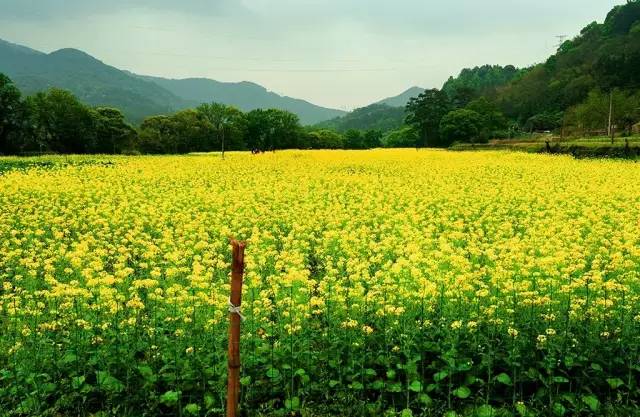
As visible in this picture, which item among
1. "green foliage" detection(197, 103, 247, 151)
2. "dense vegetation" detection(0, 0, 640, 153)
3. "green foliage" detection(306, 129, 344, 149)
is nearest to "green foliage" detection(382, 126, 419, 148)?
"dense vegetation" detection(0, 0, 640, 153)

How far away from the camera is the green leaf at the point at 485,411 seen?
5738 millimetres

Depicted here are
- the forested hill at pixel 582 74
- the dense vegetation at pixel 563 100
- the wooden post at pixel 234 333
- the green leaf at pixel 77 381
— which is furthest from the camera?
the forested hill at pixel 582 74

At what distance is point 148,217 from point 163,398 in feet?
36.5

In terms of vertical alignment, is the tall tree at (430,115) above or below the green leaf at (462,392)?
above

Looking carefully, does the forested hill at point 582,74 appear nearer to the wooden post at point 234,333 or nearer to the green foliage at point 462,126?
the green foliage at point 462,126

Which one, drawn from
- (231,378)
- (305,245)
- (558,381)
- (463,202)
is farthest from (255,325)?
(463,202)

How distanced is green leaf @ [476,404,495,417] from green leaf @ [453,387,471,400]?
8.0 inches

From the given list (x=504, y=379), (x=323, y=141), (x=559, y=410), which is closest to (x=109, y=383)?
(x=504, y=379)

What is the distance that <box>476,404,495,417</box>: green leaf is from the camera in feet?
18.8

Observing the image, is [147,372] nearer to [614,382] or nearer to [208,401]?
[208,401]

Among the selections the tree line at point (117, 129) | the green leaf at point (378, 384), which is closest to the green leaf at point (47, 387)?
the green leaf at point (378, 384)

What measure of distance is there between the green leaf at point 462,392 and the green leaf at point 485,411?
203 mm

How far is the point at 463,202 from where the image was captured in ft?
61.8

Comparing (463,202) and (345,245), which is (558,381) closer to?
(345,245)
